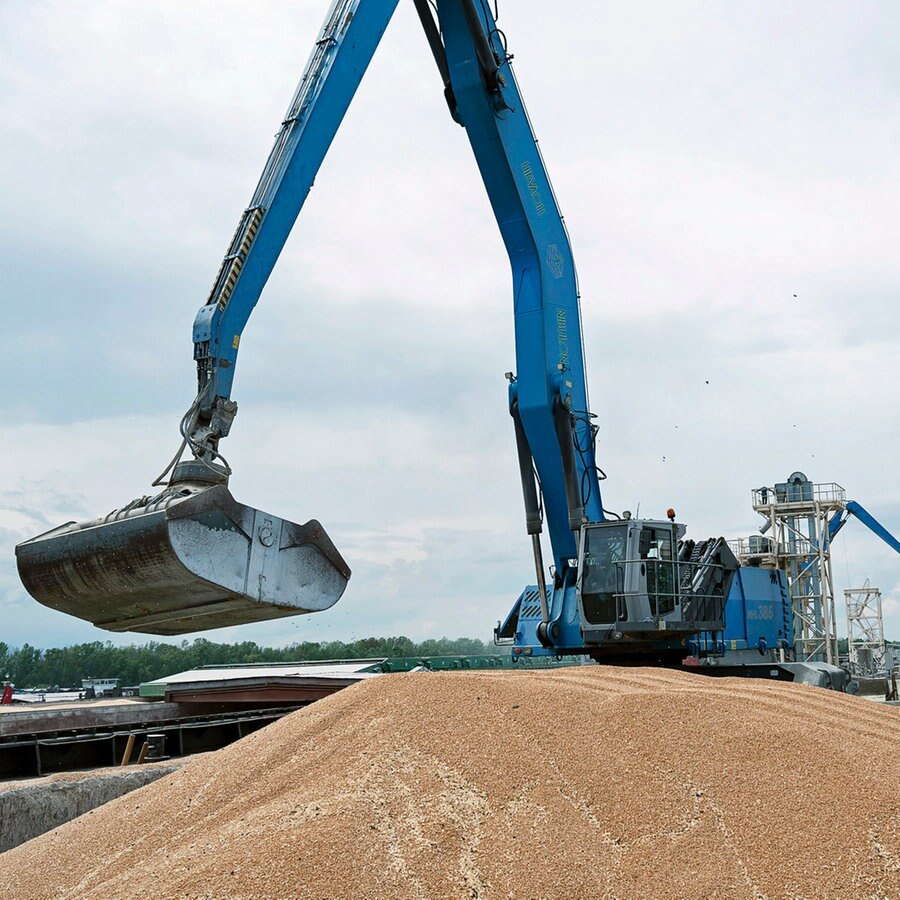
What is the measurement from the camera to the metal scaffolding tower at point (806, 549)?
29062 mm

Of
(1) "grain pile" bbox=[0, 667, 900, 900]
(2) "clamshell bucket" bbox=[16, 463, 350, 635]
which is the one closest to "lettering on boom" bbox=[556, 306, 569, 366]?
(2) "clamshell bucket" bbox=[16, 463, 350, 635]

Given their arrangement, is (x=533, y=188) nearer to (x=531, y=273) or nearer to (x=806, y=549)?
(x=531, y=273)

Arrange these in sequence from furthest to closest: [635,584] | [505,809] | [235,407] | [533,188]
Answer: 1. [533,188]
2. [635,584]
3. [235,407]
4. [505,809]

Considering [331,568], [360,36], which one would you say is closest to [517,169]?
[360,36]

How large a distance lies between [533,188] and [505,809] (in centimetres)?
943

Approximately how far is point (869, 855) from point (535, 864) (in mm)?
1505

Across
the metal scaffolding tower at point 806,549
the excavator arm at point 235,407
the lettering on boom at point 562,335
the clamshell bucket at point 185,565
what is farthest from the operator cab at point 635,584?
the metal scaffolding tower at point 806,549

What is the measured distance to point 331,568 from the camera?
7160 millimetres

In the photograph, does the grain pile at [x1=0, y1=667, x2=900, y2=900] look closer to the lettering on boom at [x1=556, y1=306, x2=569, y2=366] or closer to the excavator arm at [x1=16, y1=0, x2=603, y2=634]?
the excavator arm at [x1=16, y1=0, x2=603, y2=634]

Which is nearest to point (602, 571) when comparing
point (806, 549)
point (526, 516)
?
point (526, 516)

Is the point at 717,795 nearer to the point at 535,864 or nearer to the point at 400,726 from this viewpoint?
the point at 535,864

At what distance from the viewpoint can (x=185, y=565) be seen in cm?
625

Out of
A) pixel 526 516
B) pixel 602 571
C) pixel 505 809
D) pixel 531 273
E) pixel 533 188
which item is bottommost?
pixel 505 809

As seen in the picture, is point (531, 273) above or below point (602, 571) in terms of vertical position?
above
